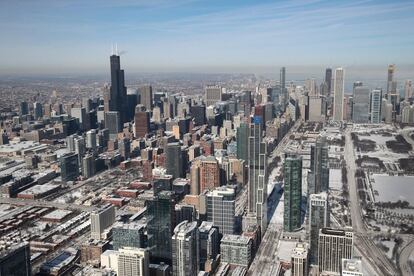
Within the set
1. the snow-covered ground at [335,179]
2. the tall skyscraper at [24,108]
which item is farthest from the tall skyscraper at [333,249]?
the tall skyscraper at [24,108]

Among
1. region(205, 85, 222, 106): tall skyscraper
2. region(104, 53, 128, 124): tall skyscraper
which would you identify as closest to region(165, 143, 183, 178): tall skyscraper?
region(104, 53, 128, 124): tall skyscraper

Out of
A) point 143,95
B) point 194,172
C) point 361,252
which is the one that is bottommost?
point 361,252

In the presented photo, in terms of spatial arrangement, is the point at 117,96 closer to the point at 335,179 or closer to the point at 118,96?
the point at 118,96

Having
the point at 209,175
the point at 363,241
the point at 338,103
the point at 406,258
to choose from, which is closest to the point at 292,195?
the point at 363,241

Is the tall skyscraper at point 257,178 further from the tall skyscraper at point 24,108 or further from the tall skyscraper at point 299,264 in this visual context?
the tall skyscraper at point 24,108

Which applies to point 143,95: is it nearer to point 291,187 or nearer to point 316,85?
point 316,85

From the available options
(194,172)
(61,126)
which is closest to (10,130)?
(61,126)
